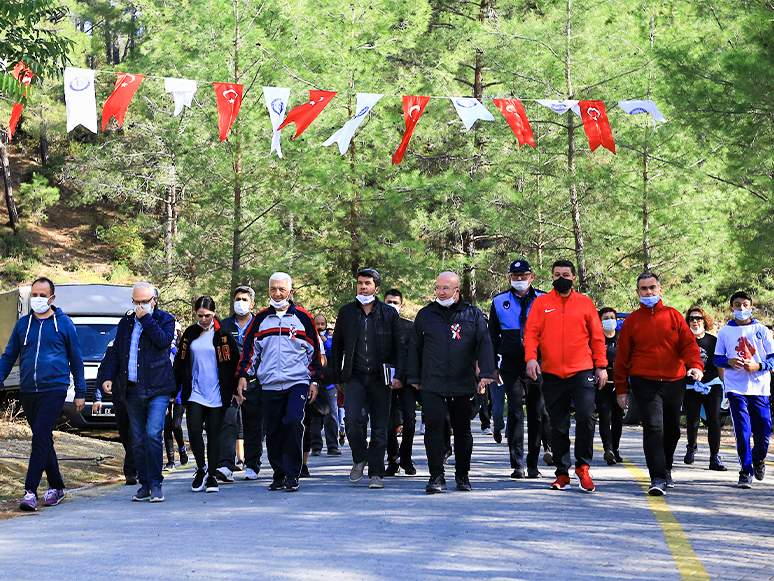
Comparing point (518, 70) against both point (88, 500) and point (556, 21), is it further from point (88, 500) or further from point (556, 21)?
point (88, 500)

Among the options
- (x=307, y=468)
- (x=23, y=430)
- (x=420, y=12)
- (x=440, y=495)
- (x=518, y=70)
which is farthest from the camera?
(x=420, y=12)

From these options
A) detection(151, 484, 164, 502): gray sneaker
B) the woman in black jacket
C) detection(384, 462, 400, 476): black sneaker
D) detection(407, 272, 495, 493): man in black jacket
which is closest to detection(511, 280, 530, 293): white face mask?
detection(407, 272, 495, 493): man in black jacket

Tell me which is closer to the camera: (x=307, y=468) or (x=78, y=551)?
(x=78, y=551)

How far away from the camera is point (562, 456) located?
905cm

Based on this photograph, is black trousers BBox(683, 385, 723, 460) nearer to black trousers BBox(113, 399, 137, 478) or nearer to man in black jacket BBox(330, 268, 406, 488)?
man in black jacket BBox(330, 268, 406, 488)

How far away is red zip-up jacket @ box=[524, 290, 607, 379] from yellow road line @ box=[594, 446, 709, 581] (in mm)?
1393

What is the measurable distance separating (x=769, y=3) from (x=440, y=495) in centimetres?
1128

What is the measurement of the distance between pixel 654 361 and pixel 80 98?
38.3ft

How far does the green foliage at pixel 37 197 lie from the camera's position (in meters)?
45.5

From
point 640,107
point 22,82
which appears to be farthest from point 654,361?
point 640,107

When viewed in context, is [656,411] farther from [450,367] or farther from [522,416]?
[450,367]

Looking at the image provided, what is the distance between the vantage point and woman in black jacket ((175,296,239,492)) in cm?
938

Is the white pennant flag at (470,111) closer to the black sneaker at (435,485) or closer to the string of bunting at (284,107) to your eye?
the string of bunting at (284,107)

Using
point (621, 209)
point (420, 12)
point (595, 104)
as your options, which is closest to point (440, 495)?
point (595, 104)
